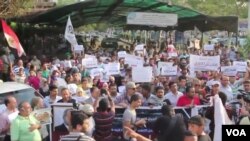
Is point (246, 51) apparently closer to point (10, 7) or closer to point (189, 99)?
point (10, 7)

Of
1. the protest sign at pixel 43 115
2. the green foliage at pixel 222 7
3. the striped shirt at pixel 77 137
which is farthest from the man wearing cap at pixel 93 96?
the green foliage at pixel 222 7

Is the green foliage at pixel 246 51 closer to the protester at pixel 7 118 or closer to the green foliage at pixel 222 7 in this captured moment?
the protester at pixel 7 118

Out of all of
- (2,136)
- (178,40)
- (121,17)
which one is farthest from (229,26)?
(2,136)

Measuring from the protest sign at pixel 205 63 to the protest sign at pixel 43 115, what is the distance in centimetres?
584

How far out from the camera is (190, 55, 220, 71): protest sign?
14.4 metres

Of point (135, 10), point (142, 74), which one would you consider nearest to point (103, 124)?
point (142, 74)

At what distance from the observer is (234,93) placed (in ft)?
40.2

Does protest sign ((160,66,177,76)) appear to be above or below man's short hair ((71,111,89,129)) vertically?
below

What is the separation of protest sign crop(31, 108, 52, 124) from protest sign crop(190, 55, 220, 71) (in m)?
5.84

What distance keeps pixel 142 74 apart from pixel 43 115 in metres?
4.25

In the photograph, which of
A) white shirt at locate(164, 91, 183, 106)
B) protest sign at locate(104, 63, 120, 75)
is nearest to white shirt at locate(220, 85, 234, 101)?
white shirt at locate(164, 91, 183, 106)

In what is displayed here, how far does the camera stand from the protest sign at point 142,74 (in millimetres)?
13109

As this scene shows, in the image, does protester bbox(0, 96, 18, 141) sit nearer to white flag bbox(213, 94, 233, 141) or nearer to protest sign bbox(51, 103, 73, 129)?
protest sign bbox(51, 103, 73, 129)

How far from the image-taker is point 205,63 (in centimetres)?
1441
